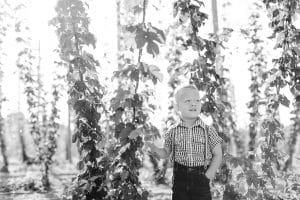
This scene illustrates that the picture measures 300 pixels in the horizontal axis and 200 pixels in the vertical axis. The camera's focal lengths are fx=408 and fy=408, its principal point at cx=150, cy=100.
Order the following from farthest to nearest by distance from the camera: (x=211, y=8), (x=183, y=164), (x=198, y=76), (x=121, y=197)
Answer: (x=211, y=8)
(x=198, y=76)
(x=121, y=197)
(x=183, y=164)

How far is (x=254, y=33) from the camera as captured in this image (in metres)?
16.2

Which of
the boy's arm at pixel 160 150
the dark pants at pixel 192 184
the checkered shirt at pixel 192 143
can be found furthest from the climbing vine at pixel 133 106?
the dark pants at pixel 192 184

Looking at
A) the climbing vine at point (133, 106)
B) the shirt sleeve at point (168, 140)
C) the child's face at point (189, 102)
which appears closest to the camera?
the climbing vine at point (133, 106)

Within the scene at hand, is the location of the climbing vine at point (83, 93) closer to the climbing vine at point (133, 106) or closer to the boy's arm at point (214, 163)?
the climbing vine at point (133, 106)

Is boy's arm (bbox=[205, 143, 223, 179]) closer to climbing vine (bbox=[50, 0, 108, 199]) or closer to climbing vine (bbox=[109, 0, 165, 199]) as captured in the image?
climbing vine (bbox=[109, 0, 165, 199])

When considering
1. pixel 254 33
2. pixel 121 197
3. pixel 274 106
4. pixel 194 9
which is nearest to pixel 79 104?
pixel 121 197

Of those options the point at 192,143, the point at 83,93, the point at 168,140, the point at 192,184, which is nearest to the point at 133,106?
the point at 168,140

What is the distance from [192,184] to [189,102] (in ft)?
2.42

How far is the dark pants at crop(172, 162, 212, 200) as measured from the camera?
367 centimetres

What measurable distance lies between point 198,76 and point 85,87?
145cm

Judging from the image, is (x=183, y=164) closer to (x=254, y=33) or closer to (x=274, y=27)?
(x=274, y=27)

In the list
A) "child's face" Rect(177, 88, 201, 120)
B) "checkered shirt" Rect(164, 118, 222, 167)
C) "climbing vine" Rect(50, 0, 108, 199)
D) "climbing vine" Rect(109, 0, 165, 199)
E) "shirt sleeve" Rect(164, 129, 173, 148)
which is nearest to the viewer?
"climbing vine" Rect(109, 0, 165, 199)

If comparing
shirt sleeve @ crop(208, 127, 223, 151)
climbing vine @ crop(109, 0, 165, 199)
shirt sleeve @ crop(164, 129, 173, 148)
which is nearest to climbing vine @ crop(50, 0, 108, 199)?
climbing vine @ crop(109, 0, 165, 199)

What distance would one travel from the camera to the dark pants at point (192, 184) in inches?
145
